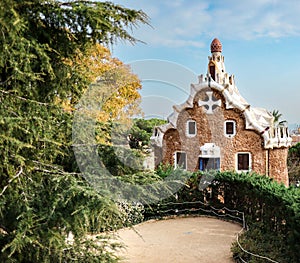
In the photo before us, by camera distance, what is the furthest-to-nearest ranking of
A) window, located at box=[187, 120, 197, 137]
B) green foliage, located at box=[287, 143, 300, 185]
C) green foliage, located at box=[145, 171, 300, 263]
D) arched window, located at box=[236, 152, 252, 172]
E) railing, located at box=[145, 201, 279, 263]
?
1. green foliage, located at box=[287, 143, 300, 185]
2. window, located at box=[187, 120, 197, 137]
3. arched window, located at box=[236, 152, 252, 172]
4. railing, located at box=[145, 201, 279, 263]
5. green foliage, located at box=[145, 171, 300, 263]

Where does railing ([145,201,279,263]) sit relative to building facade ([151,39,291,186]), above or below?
below

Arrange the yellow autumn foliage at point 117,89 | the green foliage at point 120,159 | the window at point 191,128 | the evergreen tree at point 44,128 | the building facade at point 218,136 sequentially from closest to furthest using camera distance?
the evergreen tree at point 44,128
the green foliage at point 120,159
the building facade at point 218,136
the window at point 191,128
the yellow autumn foliage at point 117,89

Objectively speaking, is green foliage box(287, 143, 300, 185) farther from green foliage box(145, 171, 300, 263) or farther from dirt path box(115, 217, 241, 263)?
dirt path box(115, 217, 241, 263)

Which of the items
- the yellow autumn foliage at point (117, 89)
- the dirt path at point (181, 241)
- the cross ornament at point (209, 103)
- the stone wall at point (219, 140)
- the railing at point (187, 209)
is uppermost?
the yellow autumn foliage at point (117, 89)

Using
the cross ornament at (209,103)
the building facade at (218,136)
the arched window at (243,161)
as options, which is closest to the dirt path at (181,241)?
the building facade at (218,136)

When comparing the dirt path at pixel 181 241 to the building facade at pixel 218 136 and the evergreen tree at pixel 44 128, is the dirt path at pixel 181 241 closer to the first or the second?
the evergreen tree at pixel 44 128

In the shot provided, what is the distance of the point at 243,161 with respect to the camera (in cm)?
1778

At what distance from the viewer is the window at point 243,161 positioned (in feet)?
58.0

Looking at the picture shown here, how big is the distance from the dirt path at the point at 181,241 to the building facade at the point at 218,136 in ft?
13.9

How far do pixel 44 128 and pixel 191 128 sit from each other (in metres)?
13.3

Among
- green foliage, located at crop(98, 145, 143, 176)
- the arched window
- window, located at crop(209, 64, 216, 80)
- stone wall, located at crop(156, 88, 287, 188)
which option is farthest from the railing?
green foliage, located at crop(98, 145, 143, 176)

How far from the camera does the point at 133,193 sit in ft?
18.1

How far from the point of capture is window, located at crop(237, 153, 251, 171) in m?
17.7

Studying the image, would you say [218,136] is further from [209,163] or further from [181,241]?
[181,241]
